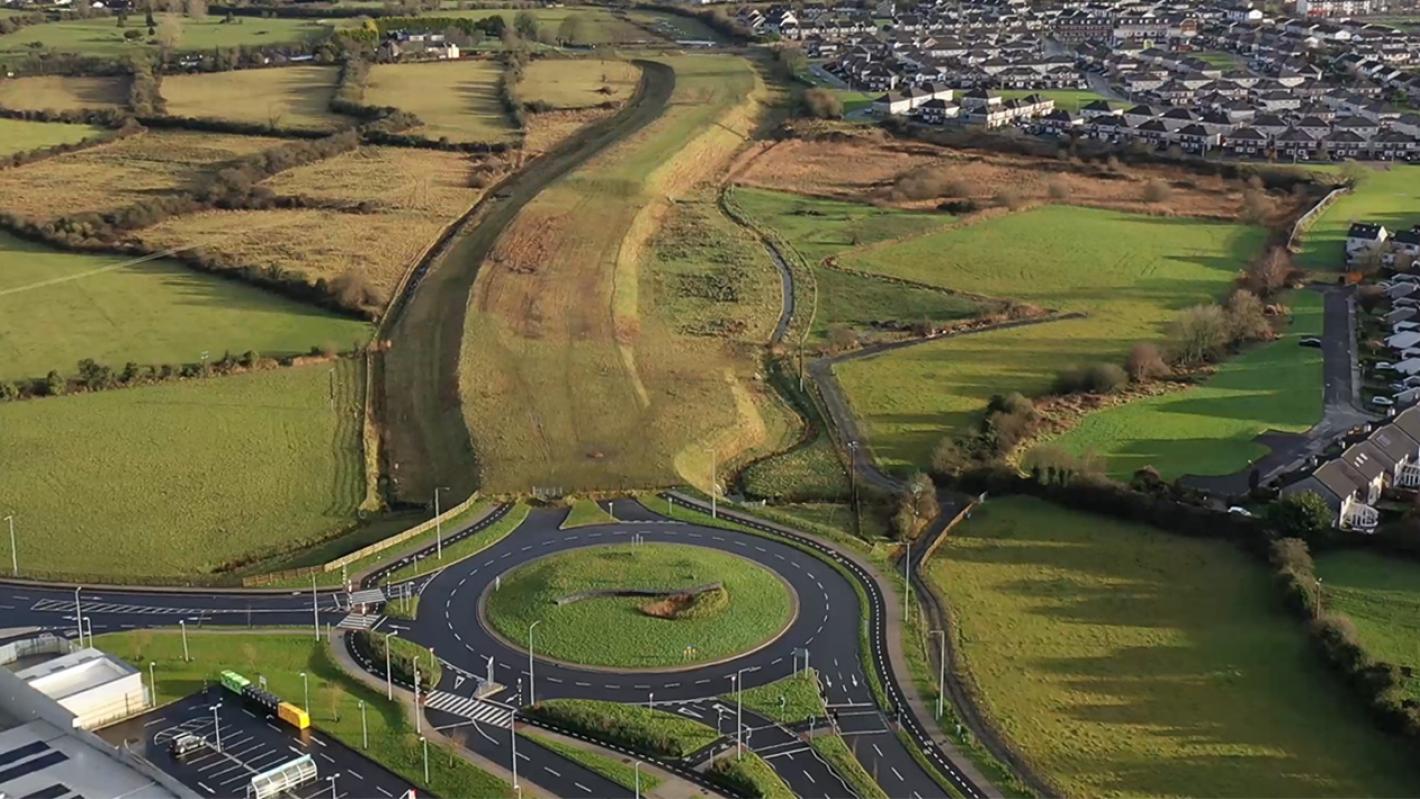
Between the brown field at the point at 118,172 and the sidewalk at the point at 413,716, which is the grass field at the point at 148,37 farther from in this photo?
the sidewalk at the point at 413,716

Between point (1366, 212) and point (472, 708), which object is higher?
point (1366, 212)

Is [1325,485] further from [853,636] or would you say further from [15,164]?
[15,164]

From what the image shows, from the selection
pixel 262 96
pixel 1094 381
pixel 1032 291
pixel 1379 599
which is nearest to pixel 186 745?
pixel 1379 599

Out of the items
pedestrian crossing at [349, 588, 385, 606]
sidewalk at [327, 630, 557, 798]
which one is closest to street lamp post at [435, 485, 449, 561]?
pedestrian crossing at [349, 588, 385, 606]

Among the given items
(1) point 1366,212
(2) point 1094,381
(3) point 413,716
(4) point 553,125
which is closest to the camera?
(3) point 413,716

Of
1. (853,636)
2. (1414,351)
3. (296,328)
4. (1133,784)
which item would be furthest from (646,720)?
(1414,351)

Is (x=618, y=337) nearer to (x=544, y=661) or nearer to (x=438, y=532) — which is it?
(x=438, y=532)
